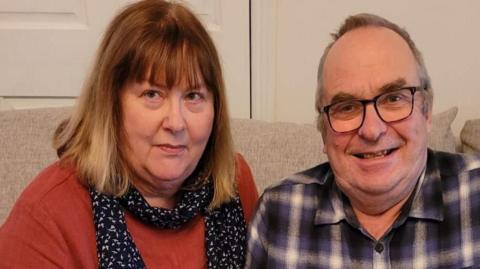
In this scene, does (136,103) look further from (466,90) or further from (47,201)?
(466,90)

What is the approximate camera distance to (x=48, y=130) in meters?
1.66

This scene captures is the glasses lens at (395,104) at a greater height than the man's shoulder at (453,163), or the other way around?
the glasses lens at (395,104)

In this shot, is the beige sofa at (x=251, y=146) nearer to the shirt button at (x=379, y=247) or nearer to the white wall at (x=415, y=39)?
the white wall at (x=415, y=39)

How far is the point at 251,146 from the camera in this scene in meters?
1.65

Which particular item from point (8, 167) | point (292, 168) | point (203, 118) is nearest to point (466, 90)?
point (292, 168)

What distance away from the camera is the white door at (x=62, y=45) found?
1.92 m

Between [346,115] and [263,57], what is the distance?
2.71 ft

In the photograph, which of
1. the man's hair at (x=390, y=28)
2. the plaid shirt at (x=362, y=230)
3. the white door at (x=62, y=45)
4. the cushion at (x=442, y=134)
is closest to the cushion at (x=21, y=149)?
the white door at (x=62, y=45)

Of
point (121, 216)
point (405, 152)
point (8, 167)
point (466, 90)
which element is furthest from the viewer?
point (466, 90)

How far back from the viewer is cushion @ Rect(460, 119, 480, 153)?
166 centimetres

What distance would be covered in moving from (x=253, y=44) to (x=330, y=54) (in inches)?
30.2

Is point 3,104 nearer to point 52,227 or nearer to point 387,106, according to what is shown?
point 52,227

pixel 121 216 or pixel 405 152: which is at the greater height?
pixel 405 152

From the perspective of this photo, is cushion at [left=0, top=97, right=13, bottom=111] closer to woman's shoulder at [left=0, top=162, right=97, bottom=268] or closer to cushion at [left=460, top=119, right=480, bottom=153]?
woman's shoulder at [left=0, top=162, right=97, bottom=268]
